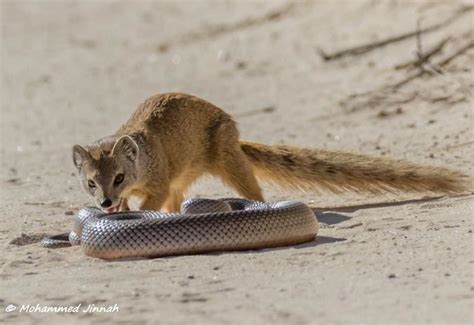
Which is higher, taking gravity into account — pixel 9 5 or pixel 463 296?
pixel 9 5

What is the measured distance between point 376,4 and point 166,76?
358 cm

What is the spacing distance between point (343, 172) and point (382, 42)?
234 inches

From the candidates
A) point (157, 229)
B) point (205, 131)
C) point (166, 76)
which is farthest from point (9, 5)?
point (157, 229)

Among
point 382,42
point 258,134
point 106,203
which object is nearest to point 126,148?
point 106,203

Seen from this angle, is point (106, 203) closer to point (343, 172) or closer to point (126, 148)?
point (126, 148)

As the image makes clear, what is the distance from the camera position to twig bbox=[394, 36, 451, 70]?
43.5ft

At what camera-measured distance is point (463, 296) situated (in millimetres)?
5977

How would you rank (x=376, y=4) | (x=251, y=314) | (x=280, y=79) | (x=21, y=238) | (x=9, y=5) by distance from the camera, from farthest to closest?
(x=9, y=5)
(x=376, y=4)
(x=280, y=79)
(x=21, y=238)
(x=251, y=314)

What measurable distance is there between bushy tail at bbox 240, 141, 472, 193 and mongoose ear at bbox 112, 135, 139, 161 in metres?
1.18

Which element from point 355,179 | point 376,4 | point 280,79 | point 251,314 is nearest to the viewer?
point 251,314

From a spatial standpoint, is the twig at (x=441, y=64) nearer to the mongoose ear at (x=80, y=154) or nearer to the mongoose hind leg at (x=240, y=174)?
the mongoose hind leg at (x=240, y=174)

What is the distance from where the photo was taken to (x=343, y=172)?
30.6ft

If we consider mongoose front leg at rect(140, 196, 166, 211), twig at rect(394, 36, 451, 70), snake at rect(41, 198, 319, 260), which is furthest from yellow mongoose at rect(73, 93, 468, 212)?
twig at rect(394, 36, 451, 70)

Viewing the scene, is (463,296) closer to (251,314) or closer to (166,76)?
(251,314)
